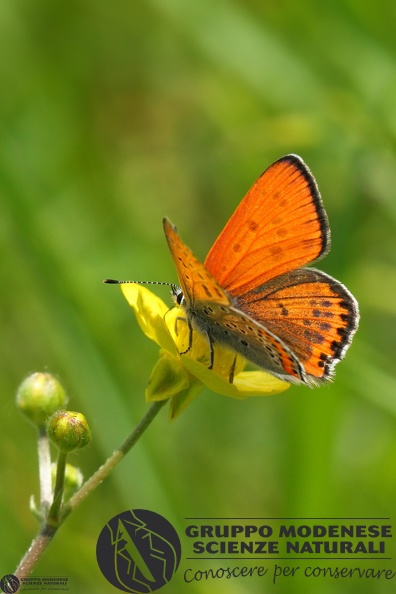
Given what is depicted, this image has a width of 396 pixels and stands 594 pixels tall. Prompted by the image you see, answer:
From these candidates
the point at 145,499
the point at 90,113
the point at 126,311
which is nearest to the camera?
the point at 145,499

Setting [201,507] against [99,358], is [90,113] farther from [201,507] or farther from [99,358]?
[201,507]

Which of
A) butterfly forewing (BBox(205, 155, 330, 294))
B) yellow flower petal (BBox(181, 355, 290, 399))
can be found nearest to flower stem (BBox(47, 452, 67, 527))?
A: yellow flower petal (BBox(181, 355, 290, 399))

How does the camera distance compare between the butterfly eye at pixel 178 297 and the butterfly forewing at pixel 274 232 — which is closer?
the butterfly forewing at pixel 274 232

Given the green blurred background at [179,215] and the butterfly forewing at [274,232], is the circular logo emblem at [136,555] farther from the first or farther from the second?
the butterfly forewing at [274,232]

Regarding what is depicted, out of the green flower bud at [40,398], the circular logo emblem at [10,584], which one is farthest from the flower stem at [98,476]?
the green flower bud at [40,398]

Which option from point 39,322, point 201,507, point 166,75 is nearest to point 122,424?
point 201,507

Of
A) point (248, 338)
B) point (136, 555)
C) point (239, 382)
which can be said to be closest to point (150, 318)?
point (248, 338)
